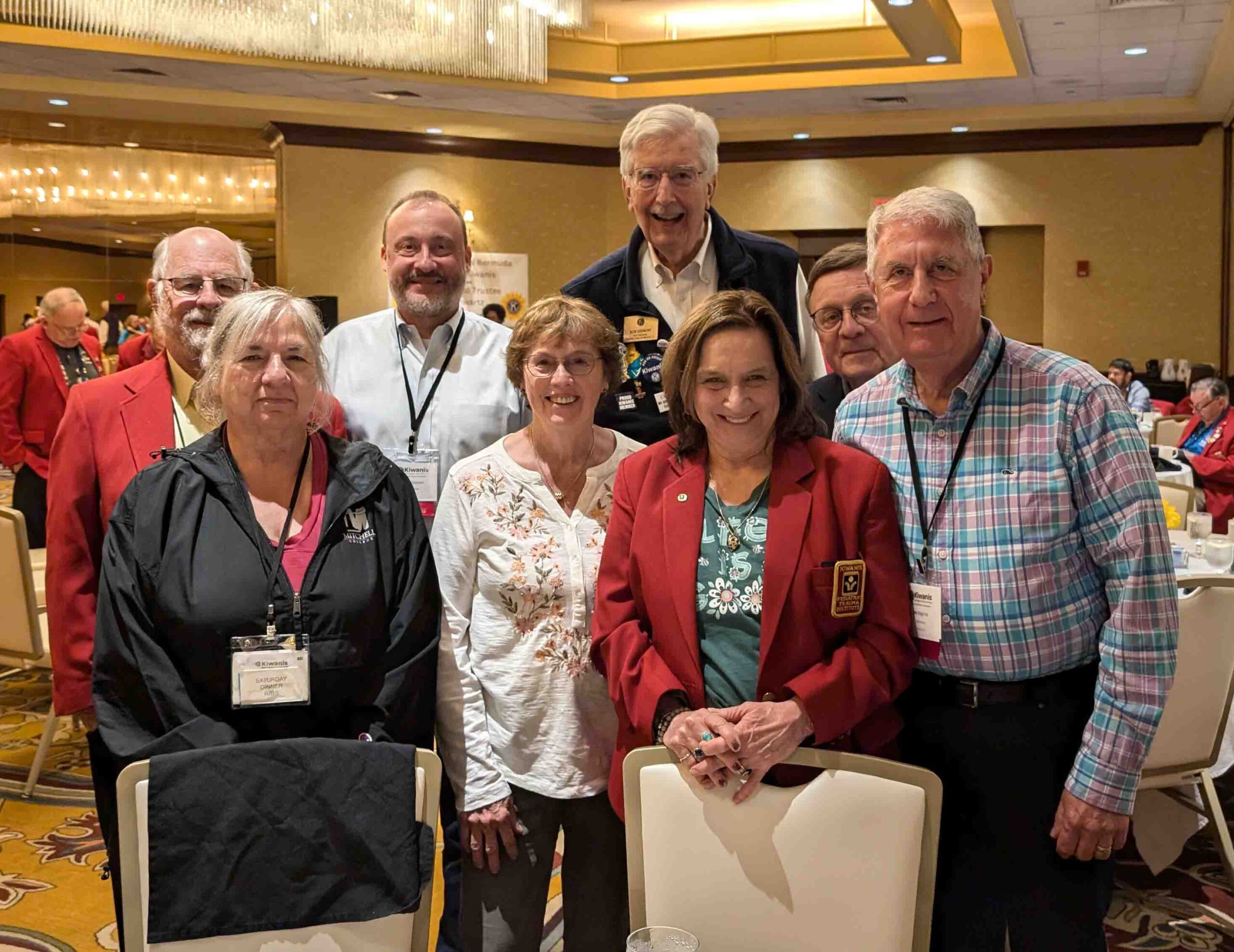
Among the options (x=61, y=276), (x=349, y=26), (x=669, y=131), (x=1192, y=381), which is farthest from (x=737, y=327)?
(x=61, y=276)

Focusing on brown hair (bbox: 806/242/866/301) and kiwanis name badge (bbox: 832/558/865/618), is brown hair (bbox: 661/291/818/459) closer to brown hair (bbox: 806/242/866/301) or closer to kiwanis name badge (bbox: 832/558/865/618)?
kiwanis name badge (bbox: 832/558/865/618)

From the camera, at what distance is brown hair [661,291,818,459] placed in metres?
2.04

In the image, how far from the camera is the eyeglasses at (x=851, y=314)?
8.87ft

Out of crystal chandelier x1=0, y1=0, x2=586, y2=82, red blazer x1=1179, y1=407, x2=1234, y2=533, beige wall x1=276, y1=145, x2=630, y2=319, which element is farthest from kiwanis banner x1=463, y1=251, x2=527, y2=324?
red blazer x1=1179, y1=407, x2=1234, y2=533

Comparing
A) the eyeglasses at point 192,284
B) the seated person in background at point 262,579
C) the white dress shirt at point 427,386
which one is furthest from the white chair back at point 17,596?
the seated person in background at point 262,579

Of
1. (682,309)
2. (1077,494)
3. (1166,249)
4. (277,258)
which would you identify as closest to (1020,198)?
(1166,249)

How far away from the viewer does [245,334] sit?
202 centimetres

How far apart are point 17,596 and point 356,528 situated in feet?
9.18

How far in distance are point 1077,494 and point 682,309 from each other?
129cm

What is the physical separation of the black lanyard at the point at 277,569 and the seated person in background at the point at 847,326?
1273 mm

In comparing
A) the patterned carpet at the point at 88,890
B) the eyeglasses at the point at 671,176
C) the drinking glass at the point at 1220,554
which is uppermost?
the eyeglasses at the point at 671,176

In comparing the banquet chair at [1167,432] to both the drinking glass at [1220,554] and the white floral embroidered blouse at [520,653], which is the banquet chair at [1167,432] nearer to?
the drinking glass at [1220,554]

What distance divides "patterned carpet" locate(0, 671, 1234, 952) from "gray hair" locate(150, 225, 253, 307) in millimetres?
1909

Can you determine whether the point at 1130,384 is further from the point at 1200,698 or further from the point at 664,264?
the point at 664,264
